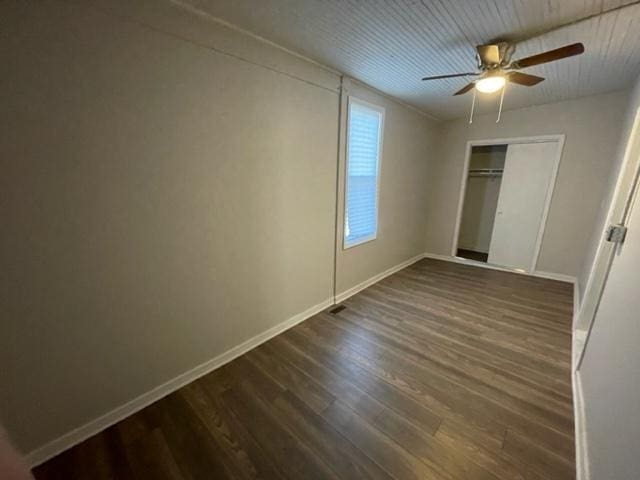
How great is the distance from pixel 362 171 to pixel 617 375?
8.20 feet

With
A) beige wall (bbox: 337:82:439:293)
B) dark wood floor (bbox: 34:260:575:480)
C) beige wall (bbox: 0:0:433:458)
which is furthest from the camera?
beige wall (bbox: 337:82:439:293)

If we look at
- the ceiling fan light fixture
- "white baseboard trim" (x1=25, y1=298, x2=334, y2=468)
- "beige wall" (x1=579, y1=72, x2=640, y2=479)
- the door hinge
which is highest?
the ceiling fan light fixture

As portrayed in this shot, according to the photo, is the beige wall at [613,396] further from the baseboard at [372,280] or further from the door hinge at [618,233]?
the baseboard at [372,280]

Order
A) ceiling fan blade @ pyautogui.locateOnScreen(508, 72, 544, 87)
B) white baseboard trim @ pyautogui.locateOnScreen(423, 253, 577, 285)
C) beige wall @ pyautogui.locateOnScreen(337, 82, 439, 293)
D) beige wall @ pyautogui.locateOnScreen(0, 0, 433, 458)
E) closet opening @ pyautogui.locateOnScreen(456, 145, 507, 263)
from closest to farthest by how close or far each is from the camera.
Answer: beige wall @ pyautogui.locateOnScreen(0, 0, 433, 458), ceiling fan blade @ pyautogui.locateOnScreen(508, 72, 544, 87), beige wall @ pyautogui.locateOnScreen(337, 82, 439, 293), white baseboard trim @ pyautogui.locateOnScreen(423, 253, 577, 285), closet opening @ pyautogui.locateOnScreen(456, 145, 507, 263)

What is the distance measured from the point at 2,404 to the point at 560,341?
12.7ft

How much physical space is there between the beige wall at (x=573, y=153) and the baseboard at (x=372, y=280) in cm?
190

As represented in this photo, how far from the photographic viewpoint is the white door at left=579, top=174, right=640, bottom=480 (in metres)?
0.88

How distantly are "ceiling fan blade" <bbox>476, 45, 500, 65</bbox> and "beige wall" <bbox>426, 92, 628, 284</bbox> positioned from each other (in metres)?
2.41

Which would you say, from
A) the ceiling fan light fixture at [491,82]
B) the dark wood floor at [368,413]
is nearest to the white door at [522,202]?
the dark wood floor at [368,413]

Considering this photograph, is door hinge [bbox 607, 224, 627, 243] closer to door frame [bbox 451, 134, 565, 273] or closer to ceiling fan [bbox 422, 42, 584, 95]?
ceiling fan [bbox 422, 42, 584, 95]

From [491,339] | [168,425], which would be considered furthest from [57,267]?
[491,339]

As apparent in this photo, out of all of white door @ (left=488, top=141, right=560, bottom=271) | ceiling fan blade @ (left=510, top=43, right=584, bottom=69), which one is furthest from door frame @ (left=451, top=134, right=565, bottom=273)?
ceiling fan blade @ (left=510, top=43, right=584, bottom=69)

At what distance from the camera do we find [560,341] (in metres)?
2.27

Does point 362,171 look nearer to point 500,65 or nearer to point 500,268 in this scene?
point 500,65
